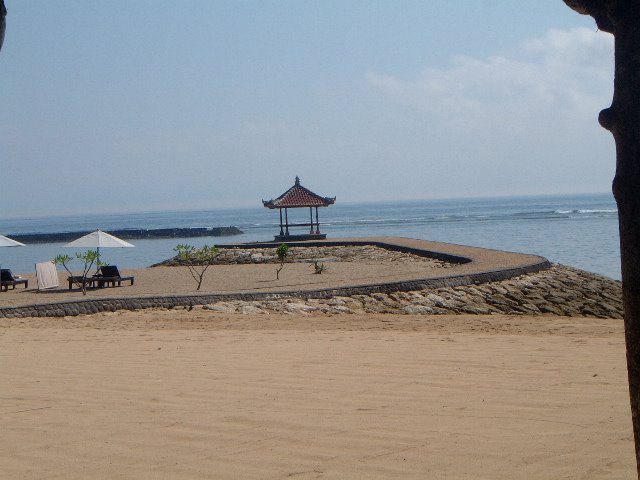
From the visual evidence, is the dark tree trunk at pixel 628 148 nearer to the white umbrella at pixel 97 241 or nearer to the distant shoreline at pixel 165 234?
the white umbrella at pixel 97 241

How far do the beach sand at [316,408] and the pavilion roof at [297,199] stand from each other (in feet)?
101

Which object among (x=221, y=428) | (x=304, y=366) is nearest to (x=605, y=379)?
(x=304, y=366)

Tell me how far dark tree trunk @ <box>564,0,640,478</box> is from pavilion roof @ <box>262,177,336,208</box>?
1507 inches

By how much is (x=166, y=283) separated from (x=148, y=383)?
15.4m

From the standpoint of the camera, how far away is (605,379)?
727 cm

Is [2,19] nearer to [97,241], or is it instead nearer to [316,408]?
[316,408]

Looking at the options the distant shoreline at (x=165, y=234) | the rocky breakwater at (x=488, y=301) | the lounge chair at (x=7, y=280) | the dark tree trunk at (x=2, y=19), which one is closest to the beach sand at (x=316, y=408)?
the dark tree trunk at (x=2, y=19)

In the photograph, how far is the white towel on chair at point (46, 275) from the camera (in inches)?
848

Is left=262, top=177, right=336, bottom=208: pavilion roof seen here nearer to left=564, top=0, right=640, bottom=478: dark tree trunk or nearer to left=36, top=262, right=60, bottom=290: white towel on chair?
left=36, top=262, right=60, bottom=290: white towel on chair

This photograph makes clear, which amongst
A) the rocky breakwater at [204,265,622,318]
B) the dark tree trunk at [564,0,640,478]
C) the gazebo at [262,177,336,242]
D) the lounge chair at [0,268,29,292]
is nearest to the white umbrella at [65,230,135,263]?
the lounge chair at [0,268,29,292]

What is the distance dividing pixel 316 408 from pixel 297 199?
35.9 meters

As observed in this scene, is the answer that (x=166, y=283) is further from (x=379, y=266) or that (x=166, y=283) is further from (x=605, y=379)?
(x=605, y=379)

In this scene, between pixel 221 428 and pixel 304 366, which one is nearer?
pixel 221 428

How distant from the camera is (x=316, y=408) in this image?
6.39 metres
